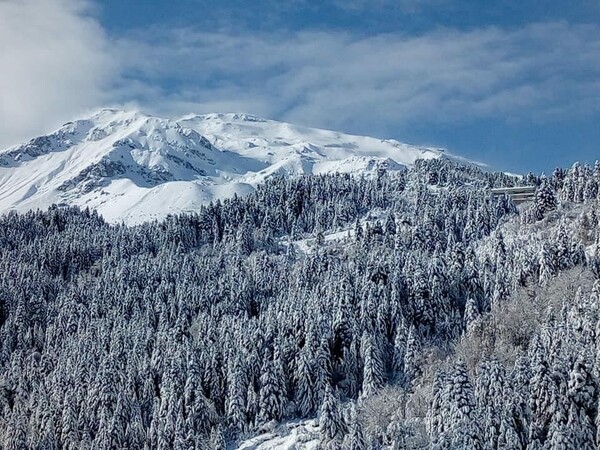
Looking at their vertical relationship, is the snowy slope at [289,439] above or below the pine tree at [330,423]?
below

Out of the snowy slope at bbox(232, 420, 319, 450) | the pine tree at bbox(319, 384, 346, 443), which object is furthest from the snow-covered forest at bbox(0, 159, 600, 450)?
the snowy slope at bbox(232, 420, 319, 450)

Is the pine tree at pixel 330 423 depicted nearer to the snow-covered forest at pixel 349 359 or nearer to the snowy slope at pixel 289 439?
the snow-covered forest at pixel 349 359

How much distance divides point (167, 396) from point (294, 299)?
135ft

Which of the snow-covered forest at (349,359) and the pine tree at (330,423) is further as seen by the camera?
the pine tree at (330,423)

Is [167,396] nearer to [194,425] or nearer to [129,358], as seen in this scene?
[194,425]

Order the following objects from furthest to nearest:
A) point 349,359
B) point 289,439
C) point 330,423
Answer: point 349,359 → point 289,439 → point 330,423

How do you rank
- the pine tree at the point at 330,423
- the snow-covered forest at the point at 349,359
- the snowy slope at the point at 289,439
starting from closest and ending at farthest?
1. the snow-covered forest at the point at 349,359
2. the pine tree at the point at 330,423
3. the snowy slope at the point at 289,439

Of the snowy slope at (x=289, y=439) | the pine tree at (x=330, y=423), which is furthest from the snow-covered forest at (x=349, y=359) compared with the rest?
the snowy slope at (x=289, y=439)

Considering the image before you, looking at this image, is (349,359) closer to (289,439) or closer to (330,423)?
(289,439)

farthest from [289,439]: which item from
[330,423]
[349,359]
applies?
[349,359]

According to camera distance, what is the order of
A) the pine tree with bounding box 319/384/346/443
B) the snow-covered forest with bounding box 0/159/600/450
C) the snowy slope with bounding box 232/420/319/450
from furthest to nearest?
the snowy slope with bounding box 232/420/319/450, the pine tree with bounding box 319/384/346/443, the snow-covered forest with bounding box 0/159/600/450

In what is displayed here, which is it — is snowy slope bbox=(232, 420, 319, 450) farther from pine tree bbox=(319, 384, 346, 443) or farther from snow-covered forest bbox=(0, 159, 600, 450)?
pine tree bbox=(319, 384, 346, 443)

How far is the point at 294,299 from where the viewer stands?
157m

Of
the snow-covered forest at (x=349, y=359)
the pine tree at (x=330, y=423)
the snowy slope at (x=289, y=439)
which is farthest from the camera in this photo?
the snowy slope at (x=289, y=439)
